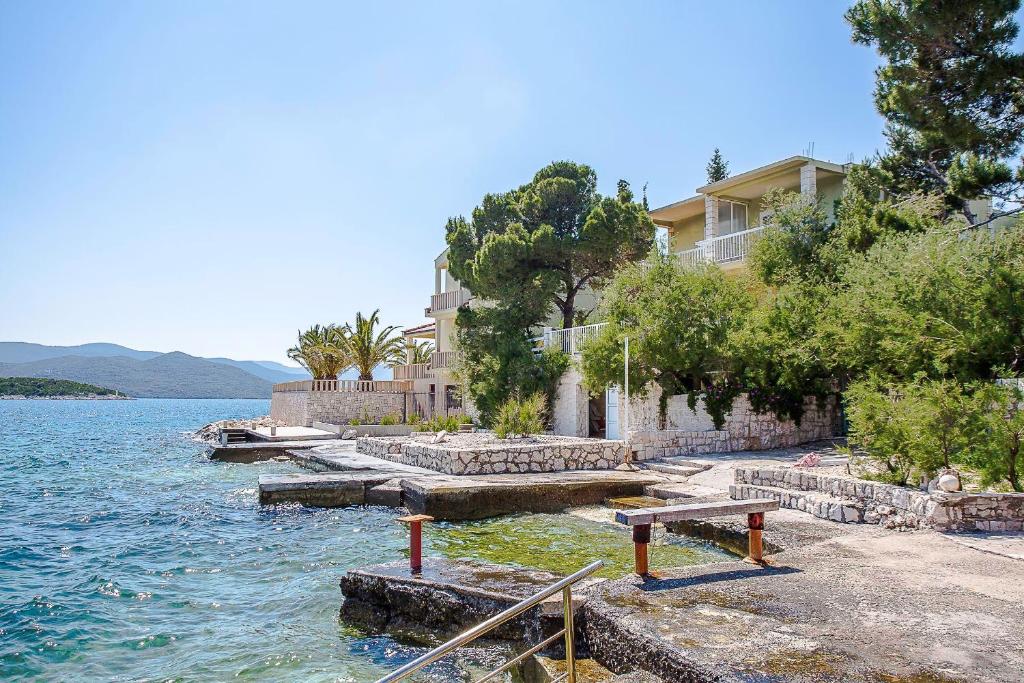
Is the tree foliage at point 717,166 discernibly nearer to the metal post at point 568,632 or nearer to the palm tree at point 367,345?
the palm tree at point 367,345

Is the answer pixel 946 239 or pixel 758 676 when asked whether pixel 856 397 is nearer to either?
pixel 946 239

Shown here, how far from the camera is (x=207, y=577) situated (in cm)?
1052

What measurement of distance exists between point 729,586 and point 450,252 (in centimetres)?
2543

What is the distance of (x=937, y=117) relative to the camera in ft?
39.6

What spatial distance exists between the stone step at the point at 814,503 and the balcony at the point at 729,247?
1229 centimetres

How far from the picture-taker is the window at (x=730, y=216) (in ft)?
91.8

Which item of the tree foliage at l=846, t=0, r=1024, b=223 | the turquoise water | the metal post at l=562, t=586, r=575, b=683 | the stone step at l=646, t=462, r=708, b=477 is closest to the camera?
the metal post at l=562, t=586, r=575, b=683

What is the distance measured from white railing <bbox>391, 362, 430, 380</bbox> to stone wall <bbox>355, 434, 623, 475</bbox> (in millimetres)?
19502

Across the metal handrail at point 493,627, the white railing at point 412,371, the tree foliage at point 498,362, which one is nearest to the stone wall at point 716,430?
the tree foliage at point 498,362

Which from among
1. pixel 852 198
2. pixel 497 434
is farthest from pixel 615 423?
pixel 852 198

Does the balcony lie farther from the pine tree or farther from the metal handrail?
the pine tree

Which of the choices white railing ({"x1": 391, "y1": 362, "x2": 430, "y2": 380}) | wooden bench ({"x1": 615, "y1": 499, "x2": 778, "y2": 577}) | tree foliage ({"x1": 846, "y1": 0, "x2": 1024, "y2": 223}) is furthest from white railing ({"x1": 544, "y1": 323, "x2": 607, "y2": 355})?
wooden bench ({"x1": 615, "y1": 499, "x2": 778, "y2": 577})

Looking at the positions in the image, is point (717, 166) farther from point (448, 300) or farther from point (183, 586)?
point (183, 586)

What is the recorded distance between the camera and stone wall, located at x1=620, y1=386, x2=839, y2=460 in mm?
18719
